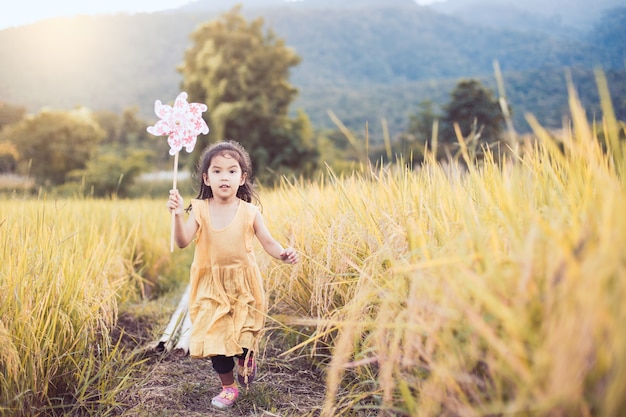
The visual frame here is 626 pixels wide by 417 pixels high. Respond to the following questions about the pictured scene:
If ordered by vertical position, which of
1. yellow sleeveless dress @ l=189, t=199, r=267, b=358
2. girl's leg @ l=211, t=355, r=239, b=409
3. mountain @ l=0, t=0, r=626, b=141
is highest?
mountain @ l=0, t=0, r=626, b=141

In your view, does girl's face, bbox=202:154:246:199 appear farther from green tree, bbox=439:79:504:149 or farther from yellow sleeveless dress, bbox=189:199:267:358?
green tree, bbox=439:79:504:149

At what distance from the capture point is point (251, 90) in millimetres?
19859

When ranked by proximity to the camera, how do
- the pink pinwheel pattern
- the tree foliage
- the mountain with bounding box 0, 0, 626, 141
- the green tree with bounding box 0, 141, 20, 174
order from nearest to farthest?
1. the pink pinwheel pattern
2. the green tree with bounding box 0, 141, 20, 174
3. the tree foliage
4. the mountain with bounding box 0, 0, 626, 141

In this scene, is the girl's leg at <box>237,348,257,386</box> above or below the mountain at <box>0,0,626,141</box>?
below

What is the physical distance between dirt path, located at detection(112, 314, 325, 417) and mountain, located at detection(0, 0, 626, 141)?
32490 mm

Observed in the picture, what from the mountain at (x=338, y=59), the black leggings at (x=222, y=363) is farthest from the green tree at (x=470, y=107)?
the black leggings at (x=222, y=363)

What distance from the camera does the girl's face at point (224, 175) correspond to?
2629 millimetres

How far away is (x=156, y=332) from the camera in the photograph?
3.25 meters

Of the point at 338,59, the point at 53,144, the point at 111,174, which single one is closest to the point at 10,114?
the point at 53,144

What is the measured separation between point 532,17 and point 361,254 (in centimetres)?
13513

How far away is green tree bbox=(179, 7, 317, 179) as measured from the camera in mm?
19547

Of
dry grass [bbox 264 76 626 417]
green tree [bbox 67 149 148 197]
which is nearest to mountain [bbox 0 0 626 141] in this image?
green tree [bbox 67 149 148 197]

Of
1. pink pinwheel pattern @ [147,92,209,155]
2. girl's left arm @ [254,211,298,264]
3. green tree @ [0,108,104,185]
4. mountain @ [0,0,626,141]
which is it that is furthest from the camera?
mountain @ [0,0,626,141]

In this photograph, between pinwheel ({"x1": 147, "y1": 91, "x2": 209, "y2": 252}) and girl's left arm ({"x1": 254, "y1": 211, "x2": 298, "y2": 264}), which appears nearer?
girl's left arm ({"x1": 254, "y1": 211, "x2": 298, "y2": 264})
